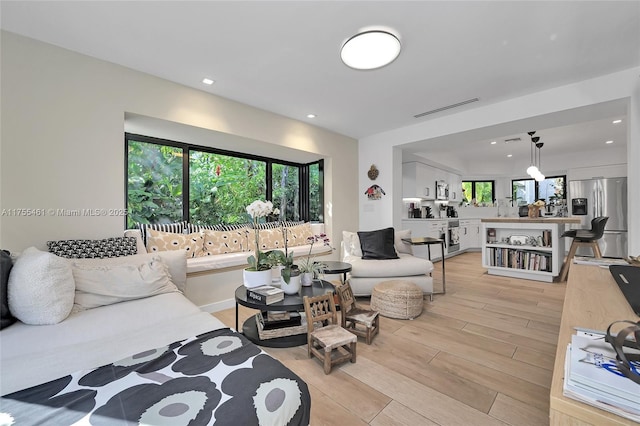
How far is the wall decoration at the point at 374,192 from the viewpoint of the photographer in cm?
458

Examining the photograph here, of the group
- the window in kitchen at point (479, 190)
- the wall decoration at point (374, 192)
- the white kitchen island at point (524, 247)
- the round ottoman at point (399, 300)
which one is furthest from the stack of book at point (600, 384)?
the window in kitchen at point (479, 190)

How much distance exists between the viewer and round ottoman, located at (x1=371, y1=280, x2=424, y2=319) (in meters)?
2.64

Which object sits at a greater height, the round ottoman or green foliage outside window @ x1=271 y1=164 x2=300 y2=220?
green foliage outside window @ x1=271 y1=164 x2=300 y2=220

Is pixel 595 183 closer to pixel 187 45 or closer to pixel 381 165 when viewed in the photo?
pixel 381 165

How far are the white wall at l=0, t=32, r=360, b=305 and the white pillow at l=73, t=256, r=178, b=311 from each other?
0.75 metres

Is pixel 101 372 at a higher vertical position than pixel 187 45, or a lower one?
lower

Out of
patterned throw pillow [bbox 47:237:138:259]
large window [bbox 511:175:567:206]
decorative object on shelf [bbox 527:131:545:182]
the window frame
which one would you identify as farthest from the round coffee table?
large window [bbox 511:175:567:206]

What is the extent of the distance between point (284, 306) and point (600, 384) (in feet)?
5.27

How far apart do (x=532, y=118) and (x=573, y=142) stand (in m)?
3.51

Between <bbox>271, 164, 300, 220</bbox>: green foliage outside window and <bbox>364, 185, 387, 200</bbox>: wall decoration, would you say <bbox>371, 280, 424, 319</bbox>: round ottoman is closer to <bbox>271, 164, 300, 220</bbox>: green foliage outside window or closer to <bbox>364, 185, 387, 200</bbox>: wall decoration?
<bbox>364, 185, 387, 200</bbox>: wall decoration

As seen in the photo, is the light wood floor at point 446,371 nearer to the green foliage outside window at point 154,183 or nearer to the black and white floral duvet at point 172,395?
the black and white floral duvet at point 172,395

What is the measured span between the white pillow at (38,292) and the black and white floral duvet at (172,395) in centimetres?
78

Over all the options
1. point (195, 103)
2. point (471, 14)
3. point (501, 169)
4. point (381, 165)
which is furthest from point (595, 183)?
point (195, 103)

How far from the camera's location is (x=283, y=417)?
0.78 m
